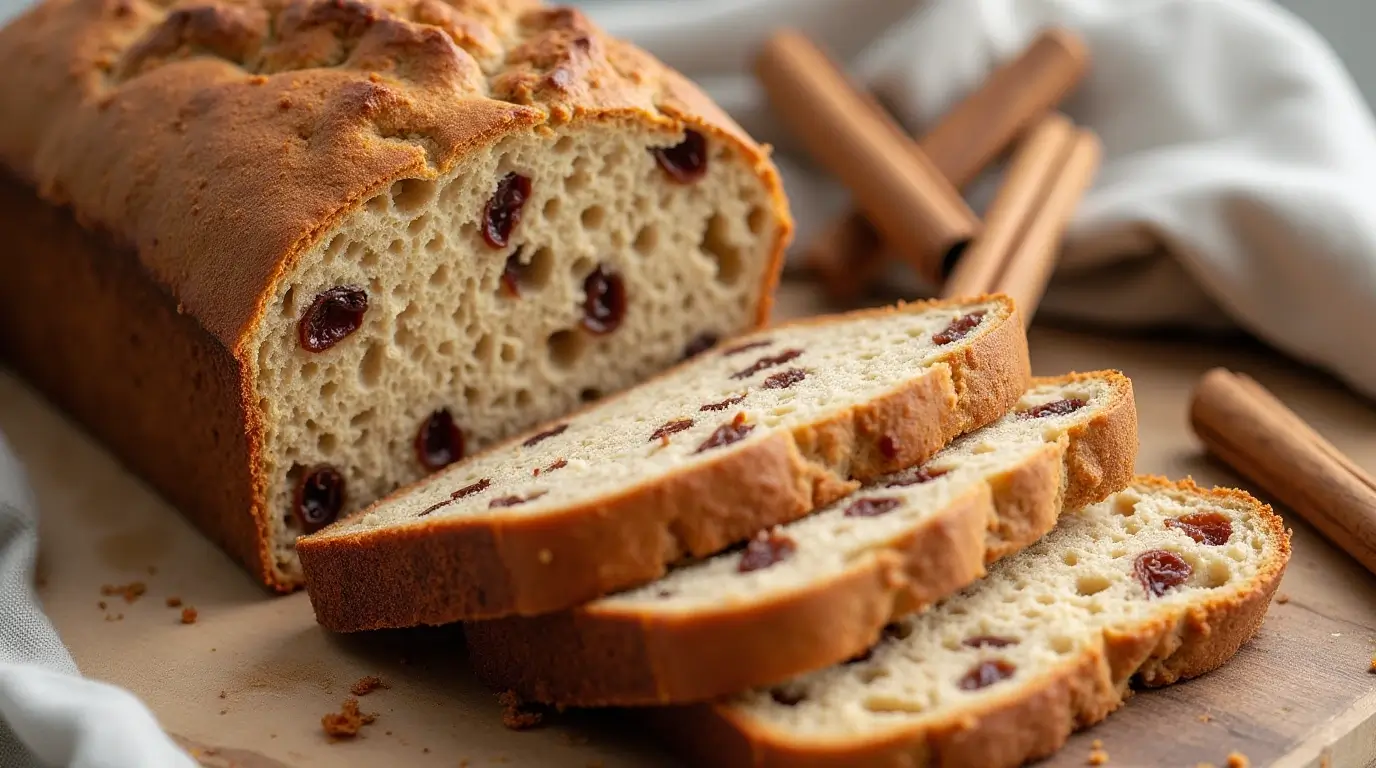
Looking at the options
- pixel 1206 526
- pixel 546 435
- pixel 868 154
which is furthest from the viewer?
pixel 868 154

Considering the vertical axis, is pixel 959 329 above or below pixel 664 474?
above

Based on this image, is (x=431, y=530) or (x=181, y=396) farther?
(x=181, y=396)

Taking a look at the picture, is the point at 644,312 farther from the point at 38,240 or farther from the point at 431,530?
the point at 38,240

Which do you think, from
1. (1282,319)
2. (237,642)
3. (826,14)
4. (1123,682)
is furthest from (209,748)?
(826,14)

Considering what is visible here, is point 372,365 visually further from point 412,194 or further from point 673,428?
point 673,428

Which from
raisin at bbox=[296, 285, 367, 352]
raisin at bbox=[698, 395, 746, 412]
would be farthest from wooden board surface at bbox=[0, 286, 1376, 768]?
raisin at bbox=[698, 395, 746, 412]

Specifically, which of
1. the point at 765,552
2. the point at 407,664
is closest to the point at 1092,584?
the point at 765,552
